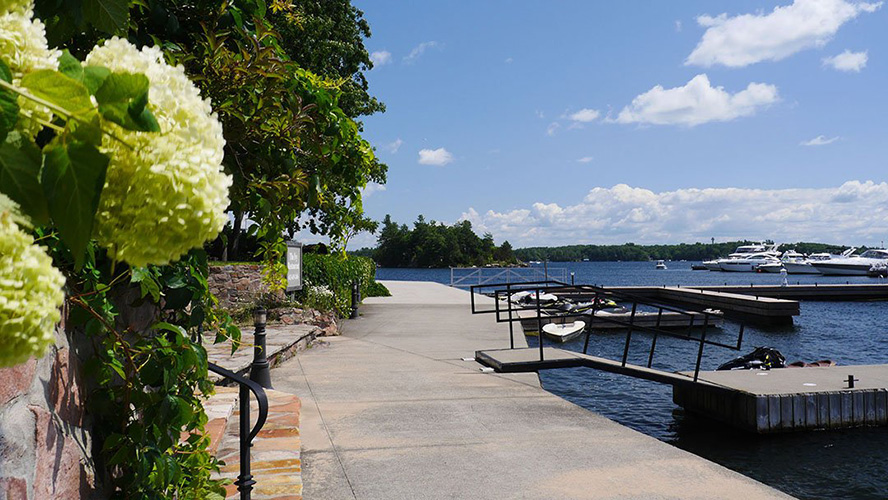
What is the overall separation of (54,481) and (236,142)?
5.75 feet

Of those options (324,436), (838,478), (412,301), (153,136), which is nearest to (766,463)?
(838,478)

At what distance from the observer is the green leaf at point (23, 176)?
0.62 m

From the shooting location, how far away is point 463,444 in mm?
5789

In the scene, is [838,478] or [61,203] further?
[838,478]

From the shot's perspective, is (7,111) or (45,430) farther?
(45,430)

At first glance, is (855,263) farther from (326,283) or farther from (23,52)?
(23,52)

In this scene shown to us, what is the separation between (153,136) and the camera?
0.69 metres

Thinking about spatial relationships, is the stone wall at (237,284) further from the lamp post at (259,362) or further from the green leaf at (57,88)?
the green leaf at (57,88)

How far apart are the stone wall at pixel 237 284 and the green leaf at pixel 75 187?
14.2 meters

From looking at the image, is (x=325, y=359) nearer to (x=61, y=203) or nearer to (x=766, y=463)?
(x=766, y=463)

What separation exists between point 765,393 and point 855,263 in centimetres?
8034

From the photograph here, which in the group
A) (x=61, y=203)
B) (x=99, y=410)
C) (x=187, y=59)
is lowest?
(x=99, y=410)

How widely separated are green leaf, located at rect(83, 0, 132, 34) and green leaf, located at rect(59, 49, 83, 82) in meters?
0.23

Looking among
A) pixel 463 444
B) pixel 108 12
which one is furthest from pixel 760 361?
pixel 108 12
